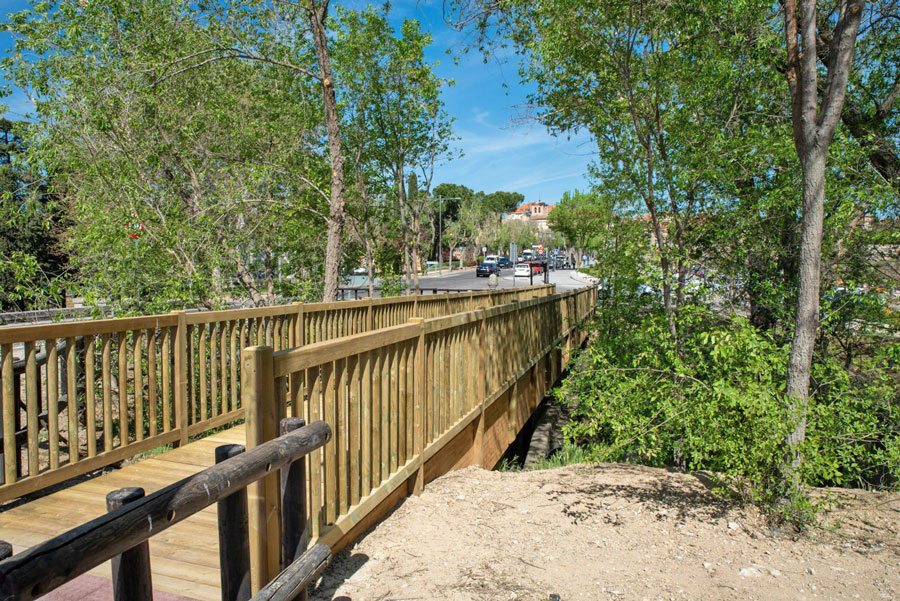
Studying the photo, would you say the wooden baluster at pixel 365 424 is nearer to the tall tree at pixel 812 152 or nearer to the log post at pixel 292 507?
the log post at pixel 292 507

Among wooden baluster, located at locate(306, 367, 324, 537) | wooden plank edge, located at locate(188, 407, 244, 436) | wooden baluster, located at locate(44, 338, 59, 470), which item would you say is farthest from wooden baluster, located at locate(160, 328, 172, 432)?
wooden baluster, located at locate(306, 367, 324, 537)

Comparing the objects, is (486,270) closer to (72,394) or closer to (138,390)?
(138,390)

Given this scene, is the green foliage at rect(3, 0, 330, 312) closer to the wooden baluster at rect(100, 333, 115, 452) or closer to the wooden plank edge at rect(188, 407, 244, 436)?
the wooden plank edge at rect(188, 407, 244, 436)

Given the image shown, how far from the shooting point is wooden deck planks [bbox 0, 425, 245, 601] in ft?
9.08

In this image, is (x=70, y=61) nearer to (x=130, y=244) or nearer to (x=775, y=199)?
(x=130, y=244)

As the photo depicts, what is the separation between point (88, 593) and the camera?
8.12 feet

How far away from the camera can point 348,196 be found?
14.0 meters

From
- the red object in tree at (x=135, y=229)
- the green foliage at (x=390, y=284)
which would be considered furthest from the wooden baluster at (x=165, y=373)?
the green foliage at (x=390, y=284)

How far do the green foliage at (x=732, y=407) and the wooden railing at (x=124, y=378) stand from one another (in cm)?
318

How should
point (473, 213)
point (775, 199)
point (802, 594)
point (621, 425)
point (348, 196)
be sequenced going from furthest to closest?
point (473, 213)
point (348, 196)
point (775, 199)
point (621, 425)
point (802, 594)

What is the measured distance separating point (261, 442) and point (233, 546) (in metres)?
0.51

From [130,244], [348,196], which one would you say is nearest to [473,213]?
[348,196]

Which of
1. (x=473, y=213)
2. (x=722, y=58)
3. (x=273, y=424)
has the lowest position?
(x=273, y=424)

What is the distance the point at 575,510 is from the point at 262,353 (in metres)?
2.92
